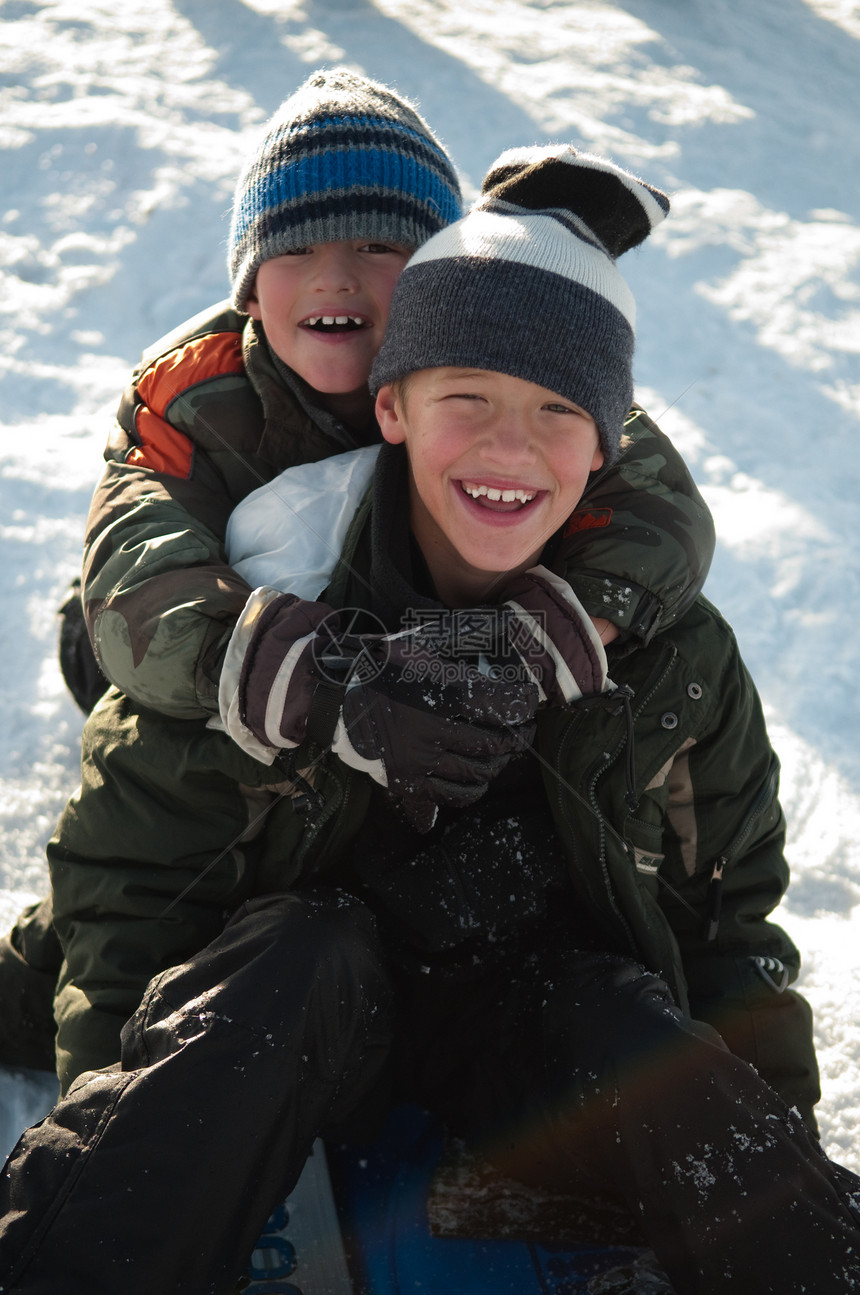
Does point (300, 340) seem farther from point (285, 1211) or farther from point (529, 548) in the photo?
point (285, 1211)

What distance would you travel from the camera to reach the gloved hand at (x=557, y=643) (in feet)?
5.11

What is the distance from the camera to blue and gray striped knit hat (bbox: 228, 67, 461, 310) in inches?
75.4

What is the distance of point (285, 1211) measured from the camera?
63.3 inches

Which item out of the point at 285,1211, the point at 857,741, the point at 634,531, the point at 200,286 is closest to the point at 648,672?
the point at 634,531

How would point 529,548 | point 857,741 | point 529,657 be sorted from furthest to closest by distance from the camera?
point 857,741 → point 529,548 → point 529,657

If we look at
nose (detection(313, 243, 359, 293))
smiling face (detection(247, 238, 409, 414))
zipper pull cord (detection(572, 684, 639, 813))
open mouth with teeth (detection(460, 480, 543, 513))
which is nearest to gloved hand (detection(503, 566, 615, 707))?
zipper pull cord (detection(572, 684, 639, 813))

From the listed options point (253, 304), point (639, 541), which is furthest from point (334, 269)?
point (639, 541)

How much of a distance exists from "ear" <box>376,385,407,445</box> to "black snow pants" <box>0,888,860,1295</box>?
731mm

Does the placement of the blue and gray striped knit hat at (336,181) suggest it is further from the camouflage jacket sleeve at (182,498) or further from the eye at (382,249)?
the camouflage jacket sleeve at (182,498)

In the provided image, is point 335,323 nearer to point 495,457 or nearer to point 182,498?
point 182,498

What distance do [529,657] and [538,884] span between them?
39cm

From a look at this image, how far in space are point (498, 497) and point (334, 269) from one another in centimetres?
62

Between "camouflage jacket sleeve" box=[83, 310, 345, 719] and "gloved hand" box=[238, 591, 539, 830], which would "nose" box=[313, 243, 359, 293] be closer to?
"camouflage jacket sleeve" box=[83, 310, 345, 719]

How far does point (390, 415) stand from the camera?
1.74 m
